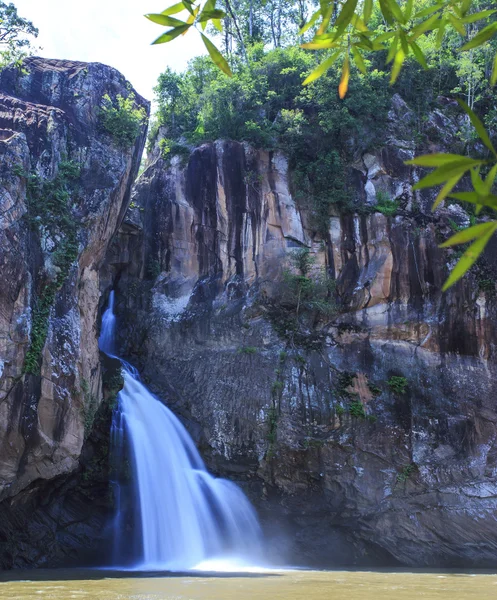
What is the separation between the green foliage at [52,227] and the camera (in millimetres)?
13164

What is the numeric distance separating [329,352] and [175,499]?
23.0 feet

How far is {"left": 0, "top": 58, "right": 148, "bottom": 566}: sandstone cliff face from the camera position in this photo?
12.3 meters

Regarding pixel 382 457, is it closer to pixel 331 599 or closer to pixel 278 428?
pixel 278 428

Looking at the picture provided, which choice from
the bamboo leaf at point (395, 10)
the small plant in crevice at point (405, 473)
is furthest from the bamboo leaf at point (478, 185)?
the small plant in crevice at point (405, 473)

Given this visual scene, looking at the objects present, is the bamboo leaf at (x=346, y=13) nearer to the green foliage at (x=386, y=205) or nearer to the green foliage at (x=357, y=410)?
the green foliage at (x=357, y=410)

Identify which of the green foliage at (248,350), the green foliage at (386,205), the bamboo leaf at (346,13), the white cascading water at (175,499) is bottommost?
the white cascading water at (175,499)

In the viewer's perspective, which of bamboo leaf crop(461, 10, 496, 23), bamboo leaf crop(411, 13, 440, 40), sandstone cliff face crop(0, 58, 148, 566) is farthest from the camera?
sandstone cliff face crop(0, 58, 148, 566)

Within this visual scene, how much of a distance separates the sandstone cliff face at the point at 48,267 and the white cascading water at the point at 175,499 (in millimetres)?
1627

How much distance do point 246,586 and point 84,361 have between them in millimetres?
7026

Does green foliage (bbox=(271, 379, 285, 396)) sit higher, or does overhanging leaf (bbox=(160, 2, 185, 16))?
overhanging leaf (bbox=(160, 2, 185, 16))

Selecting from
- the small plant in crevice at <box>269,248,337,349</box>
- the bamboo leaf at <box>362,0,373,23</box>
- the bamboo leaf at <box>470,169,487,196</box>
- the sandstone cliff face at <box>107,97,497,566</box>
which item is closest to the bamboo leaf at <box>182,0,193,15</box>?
the bamboo leaf at <box>362,0,373,23</box>

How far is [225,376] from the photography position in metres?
18.5

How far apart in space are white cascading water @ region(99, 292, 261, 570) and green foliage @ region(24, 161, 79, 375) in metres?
4.15

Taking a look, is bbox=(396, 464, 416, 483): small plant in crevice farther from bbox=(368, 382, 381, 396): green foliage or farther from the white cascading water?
the white cascading water
